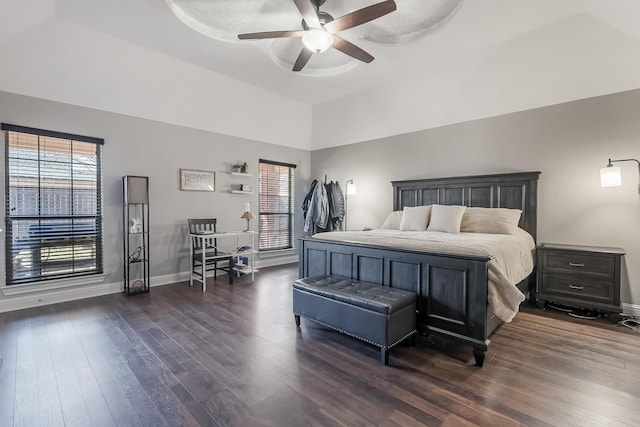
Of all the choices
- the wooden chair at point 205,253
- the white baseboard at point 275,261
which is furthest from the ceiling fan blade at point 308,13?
the white baseboard at point 275,261

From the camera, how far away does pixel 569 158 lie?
355cm

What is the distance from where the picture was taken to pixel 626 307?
325cm

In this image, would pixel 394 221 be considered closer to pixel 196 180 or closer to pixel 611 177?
pixel 611 177

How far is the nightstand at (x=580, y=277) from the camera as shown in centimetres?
304

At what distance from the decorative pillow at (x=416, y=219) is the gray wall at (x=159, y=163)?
9.49 ft

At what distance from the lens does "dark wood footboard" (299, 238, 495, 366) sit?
219 cm

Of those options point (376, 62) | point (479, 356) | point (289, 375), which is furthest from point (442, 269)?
point (376, 62)

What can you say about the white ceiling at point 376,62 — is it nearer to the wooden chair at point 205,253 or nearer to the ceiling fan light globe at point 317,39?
the ceiling fan light globe at point 317,39

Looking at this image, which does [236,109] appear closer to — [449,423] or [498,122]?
[498,122]

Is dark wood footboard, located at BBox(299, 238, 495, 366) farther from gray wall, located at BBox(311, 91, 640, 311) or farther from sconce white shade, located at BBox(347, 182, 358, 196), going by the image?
sconce white shade, located at BBox(347, 182, 358, 196)

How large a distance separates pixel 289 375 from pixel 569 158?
399 centimetres

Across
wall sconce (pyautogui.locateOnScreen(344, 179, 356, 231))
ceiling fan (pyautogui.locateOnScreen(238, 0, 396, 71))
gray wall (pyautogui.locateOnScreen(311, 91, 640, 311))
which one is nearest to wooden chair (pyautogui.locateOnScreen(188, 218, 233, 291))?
wall sconce (pyautogui.locateOnScreen(344, 179, 356, 231))

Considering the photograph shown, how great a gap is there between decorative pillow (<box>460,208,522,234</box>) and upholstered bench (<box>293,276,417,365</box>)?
6.03 ft

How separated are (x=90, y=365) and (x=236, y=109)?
13.5ft
